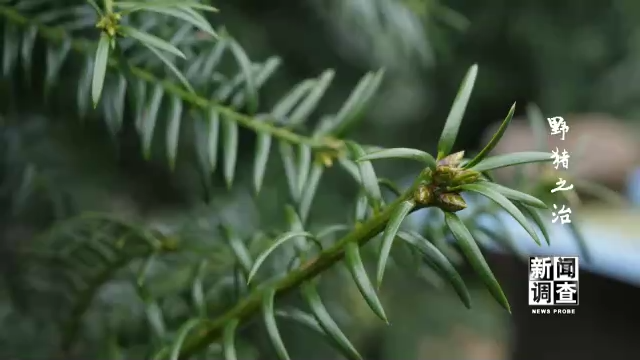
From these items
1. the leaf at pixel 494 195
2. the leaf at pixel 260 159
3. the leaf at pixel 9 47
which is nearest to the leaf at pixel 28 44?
the leaf at pixel 9 47

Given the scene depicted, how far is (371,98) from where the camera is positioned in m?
0.31

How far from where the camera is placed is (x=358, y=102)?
31cm

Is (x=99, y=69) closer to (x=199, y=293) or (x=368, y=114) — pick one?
(x=199, y=293)

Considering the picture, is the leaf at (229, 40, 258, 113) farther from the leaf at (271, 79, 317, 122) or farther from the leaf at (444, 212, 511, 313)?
the leaf at (444, 212, 511, 313)

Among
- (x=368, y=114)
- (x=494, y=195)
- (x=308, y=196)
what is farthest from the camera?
(x=368, y=114)

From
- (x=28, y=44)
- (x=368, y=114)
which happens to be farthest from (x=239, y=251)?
(x=368, y=114)

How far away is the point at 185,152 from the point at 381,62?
0.65 ft

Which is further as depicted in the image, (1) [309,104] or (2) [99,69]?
(1) [309,104]

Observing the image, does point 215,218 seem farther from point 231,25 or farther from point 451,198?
point 451,198

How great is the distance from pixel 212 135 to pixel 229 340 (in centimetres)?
9

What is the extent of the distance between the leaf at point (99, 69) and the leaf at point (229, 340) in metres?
0.10

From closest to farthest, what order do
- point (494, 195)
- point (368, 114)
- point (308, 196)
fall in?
point (494, 195), point (308, 196), point (368, 114)

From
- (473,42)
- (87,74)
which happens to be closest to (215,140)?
(87,74)

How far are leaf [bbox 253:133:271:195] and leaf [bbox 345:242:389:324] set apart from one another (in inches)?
3.3
